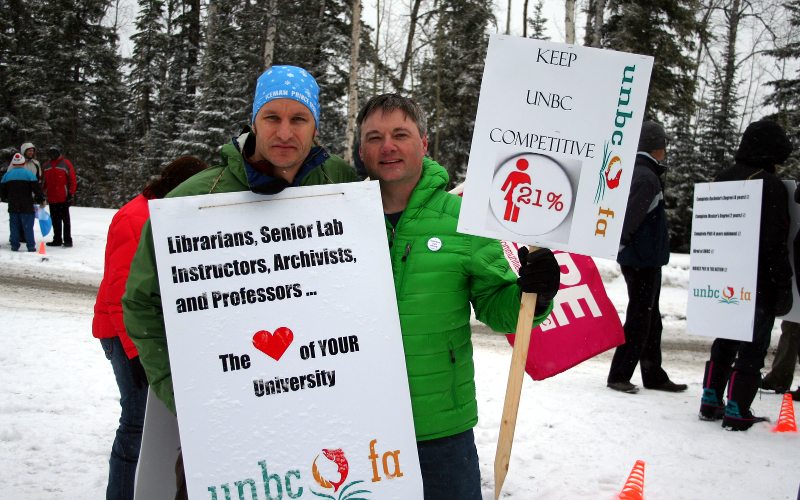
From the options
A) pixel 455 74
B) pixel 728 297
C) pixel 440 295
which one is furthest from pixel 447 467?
pixel 455 74

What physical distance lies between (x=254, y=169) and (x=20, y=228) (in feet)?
41.0

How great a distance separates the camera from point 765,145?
4.84m

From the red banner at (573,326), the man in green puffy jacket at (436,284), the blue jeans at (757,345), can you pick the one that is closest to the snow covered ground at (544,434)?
the blue jeans at (757,345)

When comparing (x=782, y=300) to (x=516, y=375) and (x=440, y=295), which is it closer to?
(x=516, y=375)

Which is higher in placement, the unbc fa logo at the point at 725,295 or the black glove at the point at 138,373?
the unbc fa logo at the point at 725,295

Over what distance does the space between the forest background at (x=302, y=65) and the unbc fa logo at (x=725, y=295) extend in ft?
44.7

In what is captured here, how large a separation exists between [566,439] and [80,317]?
20.9 ft

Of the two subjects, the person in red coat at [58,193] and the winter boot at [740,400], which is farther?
the person in red coat at [58,193]

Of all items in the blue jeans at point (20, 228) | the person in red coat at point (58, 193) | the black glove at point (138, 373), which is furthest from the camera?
the person in red coat at point (58, 193)

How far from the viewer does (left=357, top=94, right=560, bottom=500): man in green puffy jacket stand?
2209mm

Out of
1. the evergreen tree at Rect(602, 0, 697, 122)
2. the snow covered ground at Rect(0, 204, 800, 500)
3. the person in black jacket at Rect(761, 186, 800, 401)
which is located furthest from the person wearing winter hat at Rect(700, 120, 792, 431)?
the evergreen tree at Rect(602, 0, 697, 122)

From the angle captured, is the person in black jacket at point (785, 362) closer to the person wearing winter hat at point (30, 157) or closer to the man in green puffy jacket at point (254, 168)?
the man in green puffy jacket at point (254, 168)

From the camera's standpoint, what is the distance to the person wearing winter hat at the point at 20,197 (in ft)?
39.1

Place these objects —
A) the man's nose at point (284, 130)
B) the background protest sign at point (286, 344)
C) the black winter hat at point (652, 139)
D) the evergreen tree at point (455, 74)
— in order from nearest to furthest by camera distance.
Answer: the background protest sign at point (286, 344) → the man's nose at point (284, 130) → the black winter hat at point (652, 139) → the evergreen tree at point (455, 74)
